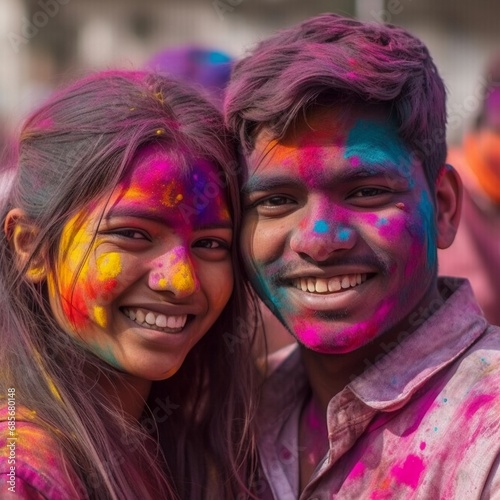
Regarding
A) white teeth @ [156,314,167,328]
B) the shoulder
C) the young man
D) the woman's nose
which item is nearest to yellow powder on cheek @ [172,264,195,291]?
the woman's nose

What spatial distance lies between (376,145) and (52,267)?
0.92 metres

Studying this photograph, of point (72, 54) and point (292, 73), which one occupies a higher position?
point (292, 73)

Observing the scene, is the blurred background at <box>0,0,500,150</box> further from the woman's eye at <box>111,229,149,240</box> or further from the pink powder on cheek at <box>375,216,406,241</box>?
the woman's eye at <box>111,229,149,240</box>

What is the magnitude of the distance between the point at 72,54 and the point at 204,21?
162 cm

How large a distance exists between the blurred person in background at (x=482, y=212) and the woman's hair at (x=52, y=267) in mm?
1893

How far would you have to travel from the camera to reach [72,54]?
9.70 meters

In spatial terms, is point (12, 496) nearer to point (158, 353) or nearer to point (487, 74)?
point (158, 353)

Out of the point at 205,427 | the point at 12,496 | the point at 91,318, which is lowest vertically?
the point at 205,427

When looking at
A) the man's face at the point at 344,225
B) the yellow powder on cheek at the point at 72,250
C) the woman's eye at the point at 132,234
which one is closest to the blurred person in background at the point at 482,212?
the man's face at the point at 344,225

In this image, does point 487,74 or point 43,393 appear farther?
point 487,74

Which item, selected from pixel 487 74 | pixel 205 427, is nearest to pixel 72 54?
pixel 487 74

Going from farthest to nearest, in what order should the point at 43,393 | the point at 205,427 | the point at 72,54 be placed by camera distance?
1. the point at 72,54
2. the point at 205,427
3. the point at 43,393

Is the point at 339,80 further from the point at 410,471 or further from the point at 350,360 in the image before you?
the point at 410,471

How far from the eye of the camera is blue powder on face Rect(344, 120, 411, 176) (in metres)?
2.14
